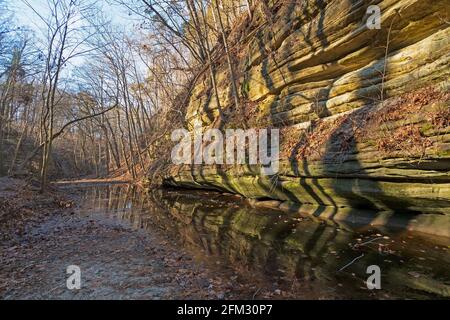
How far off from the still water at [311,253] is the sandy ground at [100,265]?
544 mm

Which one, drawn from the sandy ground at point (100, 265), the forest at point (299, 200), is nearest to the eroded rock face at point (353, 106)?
the forest at point (299, 200)

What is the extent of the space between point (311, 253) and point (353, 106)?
18.4ft

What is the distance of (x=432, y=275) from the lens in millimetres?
5047

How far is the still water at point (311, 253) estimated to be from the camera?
15.8ft

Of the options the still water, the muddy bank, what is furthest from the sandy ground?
the still water

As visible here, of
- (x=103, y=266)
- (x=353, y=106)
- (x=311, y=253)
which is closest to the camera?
(x=103, y=266)

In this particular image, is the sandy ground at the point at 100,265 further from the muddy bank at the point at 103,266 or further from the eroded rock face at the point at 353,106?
the eroded rock face at the point at 353,106

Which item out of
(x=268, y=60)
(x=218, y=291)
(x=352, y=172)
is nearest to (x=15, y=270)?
(x=218, y=291)

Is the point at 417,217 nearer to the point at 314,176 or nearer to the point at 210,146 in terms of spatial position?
the point at 314,176

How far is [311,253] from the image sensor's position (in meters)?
6.58

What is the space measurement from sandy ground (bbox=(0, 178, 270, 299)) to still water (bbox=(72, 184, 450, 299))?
54 centimetres

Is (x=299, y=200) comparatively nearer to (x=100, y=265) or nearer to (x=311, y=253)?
(x=311, y=253)

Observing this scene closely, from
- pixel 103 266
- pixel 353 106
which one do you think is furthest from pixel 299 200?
pixel 103 266

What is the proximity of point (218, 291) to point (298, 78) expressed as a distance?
32.5 feet
